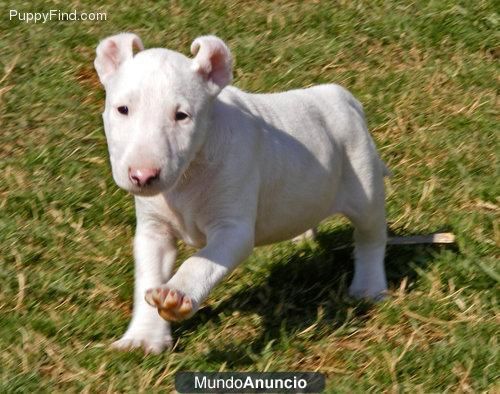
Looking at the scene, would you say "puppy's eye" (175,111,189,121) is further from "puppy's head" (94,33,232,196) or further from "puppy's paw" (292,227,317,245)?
"puppy's paw" (292,227,317,245)

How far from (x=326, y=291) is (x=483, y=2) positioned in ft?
12.8

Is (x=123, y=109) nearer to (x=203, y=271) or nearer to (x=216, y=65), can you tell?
(x=216, y=65)

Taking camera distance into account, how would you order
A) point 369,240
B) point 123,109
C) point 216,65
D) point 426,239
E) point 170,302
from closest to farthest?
point 170,302 → point 123,109 → point 216,65 → point 369,240 → point 426,239

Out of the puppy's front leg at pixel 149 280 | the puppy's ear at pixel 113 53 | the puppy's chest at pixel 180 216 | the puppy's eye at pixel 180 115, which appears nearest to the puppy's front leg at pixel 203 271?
the puppy's chest at pixel 180 216

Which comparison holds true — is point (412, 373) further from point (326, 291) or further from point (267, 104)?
point (267, 104)

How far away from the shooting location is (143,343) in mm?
5250

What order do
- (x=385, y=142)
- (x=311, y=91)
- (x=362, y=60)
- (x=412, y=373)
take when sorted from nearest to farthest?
(x=412, y=373), (x=311, y=91), (x=385, y=142), (x=362, y=60)

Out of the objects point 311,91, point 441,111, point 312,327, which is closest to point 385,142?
point 441,111

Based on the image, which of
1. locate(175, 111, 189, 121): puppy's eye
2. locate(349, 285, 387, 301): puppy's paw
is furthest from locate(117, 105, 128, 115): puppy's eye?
locate(349, 285, 387, 301): puppy's paw

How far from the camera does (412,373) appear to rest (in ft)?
17.1

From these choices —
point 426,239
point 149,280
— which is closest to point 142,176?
point 149,280

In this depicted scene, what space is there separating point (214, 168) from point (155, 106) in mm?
553

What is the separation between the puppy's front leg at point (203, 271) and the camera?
4754 millimetres

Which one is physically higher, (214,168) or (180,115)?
(180,115)
